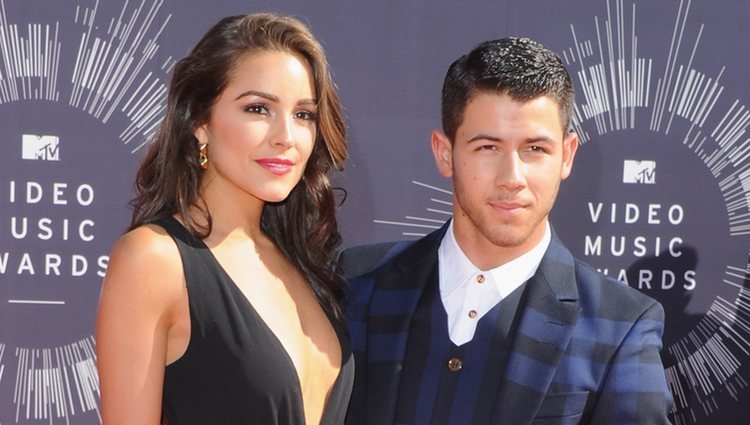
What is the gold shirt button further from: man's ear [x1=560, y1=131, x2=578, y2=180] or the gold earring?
the gold earring

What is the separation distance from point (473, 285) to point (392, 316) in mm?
162

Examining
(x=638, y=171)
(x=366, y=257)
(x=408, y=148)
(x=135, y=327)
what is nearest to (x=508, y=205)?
(x=366, y=257)

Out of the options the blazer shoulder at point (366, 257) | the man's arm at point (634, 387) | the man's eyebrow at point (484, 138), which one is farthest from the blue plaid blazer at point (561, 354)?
the man's eyebrow at point (484, 138)

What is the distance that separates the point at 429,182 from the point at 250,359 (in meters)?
1.16

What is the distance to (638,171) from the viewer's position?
2846 millimetres

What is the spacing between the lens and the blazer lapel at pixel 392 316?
1.66m

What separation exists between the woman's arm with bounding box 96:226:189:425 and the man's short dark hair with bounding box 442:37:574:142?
60 cm

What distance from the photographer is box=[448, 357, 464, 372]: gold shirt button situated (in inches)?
63.4

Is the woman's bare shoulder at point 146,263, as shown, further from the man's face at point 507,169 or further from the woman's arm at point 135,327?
the man's face at point 507,169

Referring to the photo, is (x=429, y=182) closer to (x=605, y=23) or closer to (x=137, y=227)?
(x=605, y=23)

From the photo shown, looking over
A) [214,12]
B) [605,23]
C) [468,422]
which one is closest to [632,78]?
[605,23]

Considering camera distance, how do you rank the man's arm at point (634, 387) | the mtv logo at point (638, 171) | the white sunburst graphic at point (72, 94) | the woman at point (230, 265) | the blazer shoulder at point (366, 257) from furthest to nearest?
the mtv logo at point (638, 171) < the white sunburst graphic at point (72, 94) < the blazer shoulder at point (366, 257) < the woman at point (230, 265) < the man's arm at point (634, 387)

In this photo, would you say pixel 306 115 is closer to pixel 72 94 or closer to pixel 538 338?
pixel 538 338

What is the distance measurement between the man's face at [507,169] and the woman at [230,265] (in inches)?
13.1
